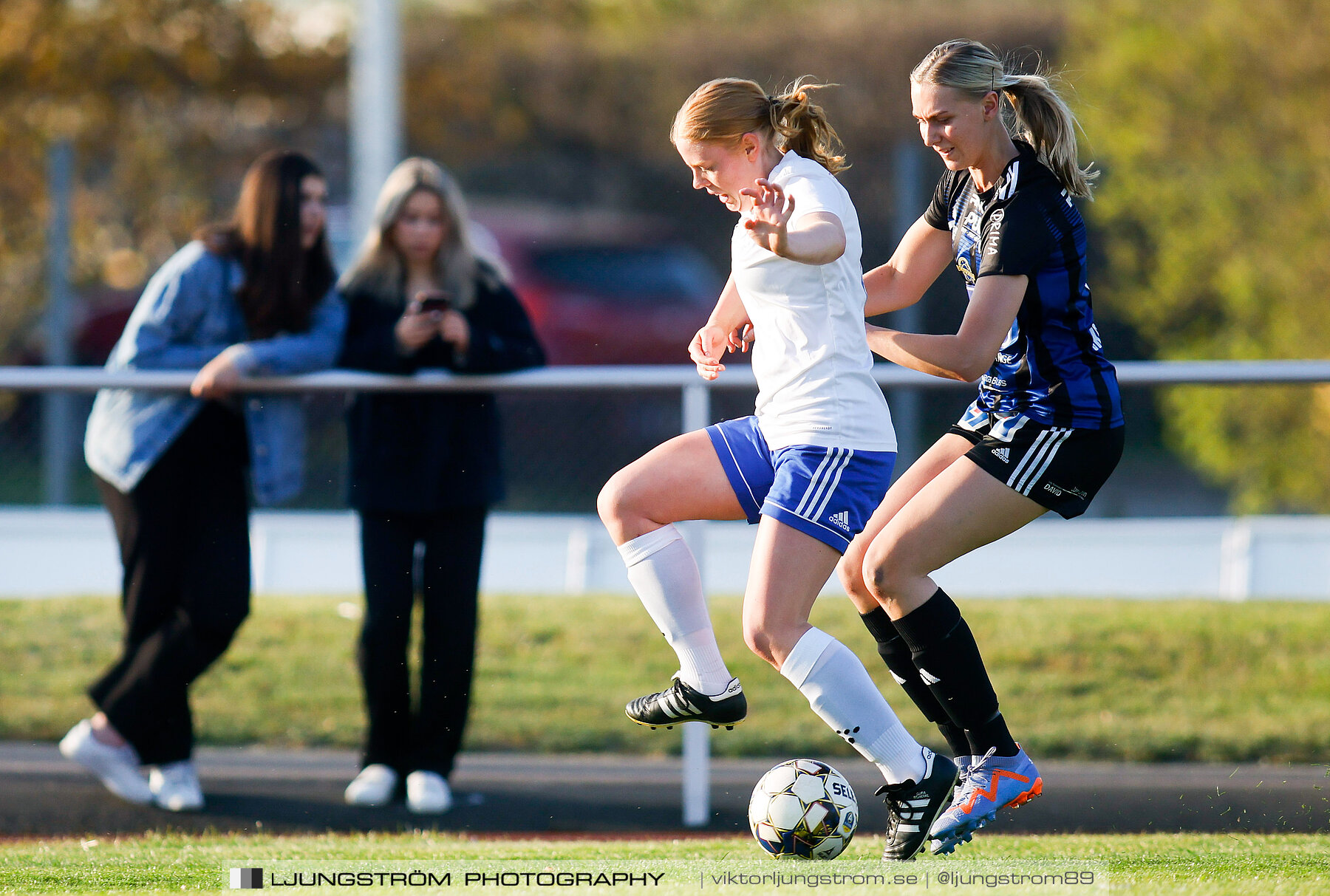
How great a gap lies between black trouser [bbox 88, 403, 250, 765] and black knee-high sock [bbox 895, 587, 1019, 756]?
2.52 meters

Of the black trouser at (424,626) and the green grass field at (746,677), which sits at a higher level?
the black trouser at (424,626)

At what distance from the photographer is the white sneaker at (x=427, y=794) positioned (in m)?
4.93

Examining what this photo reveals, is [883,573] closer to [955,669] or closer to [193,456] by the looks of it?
[955,669]

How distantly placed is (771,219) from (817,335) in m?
0.36

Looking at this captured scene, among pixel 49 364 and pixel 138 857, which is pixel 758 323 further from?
pixel 49 364

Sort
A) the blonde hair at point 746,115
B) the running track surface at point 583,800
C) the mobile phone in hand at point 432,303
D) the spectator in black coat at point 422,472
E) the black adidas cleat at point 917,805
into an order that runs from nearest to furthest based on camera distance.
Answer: the blonde hair at point 746,115 → the black adidas cleat at point 917,805 → the running track surface at point 583,800 → the mobile phone in hand at point 432,303 → the spectator in black coat at point 422,472

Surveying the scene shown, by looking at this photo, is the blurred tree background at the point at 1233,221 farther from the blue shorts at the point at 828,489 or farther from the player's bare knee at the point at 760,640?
the player's bare knee at the point at 760,640

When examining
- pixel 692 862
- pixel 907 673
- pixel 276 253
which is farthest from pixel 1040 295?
pixel 276 253

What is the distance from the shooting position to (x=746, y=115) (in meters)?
3.48

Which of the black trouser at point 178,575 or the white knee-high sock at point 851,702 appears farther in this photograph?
the black trouser at point 178,575

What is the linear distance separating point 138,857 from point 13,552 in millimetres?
3413

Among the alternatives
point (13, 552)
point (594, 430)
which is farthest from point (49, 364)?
point (594, 430)

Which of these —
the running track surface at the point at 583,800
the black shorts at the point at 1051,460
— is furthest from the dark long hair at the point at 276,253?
the black shorts at the point at 1051,460

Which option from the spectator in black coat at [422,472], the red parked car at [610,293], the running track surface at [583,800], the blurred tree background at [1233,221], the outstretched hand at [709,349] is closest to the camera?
the outstretched hand at [709,349]
